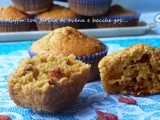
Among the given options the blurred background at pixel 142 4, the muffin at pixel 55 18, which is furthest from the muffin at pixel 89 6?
the blurred background at pixel 142 4

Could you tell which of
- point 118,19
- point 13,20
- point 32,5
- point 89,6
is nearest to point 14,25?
point 13,20

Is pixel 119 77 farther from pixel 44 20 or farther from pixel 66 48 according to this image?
pixel 44 20

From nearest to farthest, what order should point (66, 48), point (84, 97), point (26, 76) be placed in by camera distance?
point (26, 76)
point (84, 97)
point (66, 48)

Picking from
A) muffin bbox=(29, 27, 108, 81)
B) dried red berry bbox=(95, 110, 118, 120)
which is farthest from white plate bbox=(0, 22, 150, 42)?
dried red berry bbox=(95, 110, 118, 120)

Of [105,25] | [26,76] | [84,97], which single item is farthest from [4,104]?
[105,25]

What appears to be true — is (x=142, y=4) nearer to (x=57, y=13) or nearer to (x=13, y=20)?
(x=57, y=13)

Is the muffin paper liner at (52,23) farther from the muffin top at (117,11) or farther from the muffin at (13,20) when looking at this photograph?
the muffin top at (117,11)
